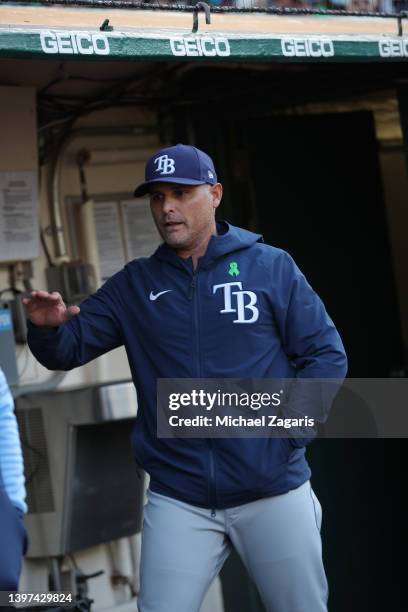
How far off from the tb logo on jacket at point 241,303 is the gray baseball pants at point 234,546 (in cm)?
62

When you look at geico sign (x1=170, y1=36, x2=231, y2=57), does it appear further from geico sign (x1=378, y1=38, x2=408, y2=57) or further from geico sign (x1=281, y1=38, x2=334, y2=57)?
geico sign (x1=378, y1=38, x2=408, y2=57)

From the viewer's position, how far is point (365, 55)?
5.07m

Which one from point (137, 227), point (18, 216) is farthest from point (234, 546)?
point (137, 227)

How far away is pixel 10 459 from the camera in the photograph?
122 inches

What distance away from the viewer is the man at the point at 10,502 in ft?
9.75

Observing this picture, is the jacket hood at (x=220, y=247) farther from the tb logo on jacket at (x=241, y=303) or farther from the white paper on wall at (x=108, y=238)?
the white paper on wall at (x=108, y=238)

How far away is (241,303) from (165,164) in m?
0.56

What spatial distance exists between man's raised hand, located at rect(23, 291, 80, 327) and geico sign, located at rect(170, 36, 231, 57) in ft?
3.28

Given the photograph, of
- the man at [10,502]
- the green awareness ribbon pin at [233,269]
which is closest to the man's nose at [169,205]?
the green awareness ribbon pin at [233,269]

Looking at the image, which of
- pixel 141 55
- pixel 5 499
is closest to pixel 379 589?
pixel 141 55

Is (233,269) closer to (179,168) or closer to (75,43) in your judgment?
(179,168)

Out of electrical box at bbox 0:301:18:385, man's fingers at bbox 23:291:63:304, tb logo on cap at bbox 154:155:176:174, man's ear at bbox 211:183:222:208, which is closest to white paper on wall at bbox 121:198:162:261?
electrical box at bbox 0:301:18:385

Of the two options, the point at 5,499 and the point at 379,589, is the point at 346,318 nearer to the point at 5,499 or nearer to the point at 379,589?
the point at 379,589

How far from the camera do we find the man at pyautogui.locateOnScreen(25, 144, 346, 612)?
4.18 m
